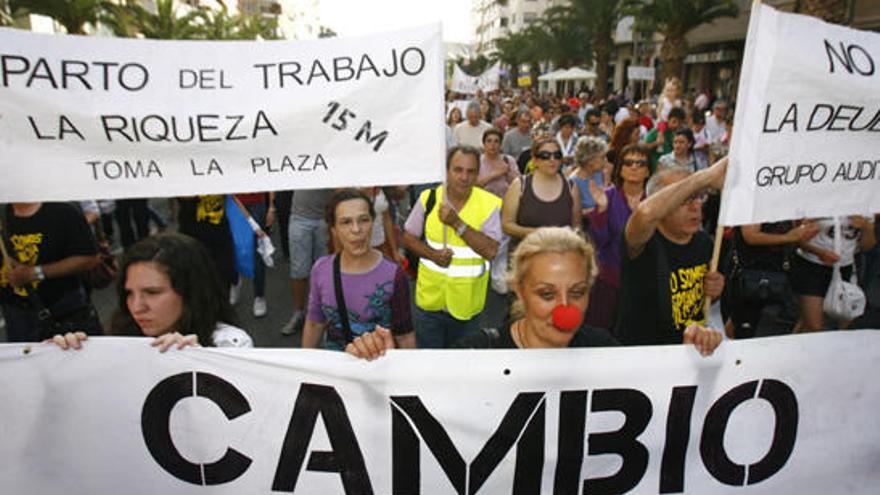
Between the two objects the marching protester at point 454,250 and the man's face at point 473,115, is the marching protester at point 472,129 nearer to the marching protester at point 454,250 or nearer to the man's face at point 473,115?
the man's face at point 473,115

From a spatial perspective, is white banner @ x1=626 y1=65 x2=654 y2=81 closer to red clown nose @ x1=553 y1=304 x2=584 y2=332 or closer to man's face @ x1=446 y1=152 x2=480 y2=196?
man's face @ x1=446 y1=152 x2=480 y2=196

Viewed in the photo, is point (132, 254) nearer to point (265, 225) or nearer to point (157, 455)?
point (157, 455)

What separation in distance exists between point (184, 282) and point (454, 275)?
1.69 m

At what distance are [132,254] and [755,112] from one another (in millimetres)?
2291

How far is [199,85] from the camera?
92.7 inches

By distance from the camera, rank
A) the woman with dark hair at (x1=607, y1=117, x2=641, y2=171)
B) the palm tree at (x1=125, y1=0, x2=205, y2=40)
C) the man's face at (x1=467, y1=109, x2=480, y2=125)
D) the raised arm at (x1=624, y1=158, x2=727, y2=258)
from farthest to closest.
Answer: the palm tree at (x1=125, y1=0, x2=205, y2=40)
the man's face at (x1=467, y1=109, x2=480, y2=125)
the woman with dark hair at (x1=607, y1=117, x2=641, y2=171)
the raised arm at (x1=624, y1=158, x2=727, y2=258)

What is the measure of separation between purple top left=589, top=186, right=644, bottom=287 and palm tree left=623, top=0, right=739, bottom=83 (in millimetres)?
21860

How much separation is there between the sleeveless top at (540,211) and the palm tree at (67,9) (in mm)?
22114

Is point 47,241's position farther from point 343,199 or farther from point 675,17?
point 675,17

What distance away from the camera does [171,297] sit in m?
2.31

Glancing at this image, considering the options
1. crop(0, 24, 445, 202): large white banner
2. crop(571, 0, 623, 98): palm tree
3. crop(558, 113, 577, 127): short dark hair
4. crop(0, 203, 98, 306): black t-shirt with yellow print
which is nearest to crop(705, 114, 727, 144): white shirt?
crop(558, 113, 577, 127): short dark hair

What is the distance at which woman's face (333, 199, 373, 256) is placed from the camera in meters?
3.02

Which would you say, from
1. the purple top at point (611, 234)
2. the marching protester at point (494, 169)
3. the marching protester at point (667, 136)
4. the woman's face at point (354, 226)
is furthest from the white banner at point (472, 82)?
the woman's face at point (354, 226)

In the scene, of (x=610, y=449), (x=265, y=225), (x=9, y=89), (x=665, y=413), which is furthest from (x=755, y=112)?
(x=265, y=225)
